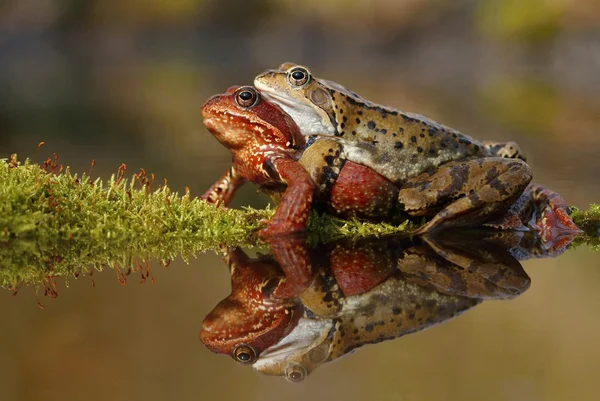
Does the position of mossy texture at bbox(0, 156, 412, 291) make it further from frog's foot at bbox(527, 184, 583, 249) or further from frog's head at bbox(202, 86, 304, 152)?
frog's foot at bbox(527, 184, 583, 249)

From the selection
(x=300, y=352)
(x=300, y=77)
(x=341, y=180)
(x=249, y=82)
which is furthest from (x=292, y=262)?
(x=249, y=82)

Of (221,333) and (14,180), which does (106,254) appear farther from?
(221,333)

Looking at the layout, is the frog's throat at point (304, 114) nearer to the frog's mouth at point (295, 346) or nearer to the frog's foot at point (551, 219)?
the frog's foot at point (551, 219)

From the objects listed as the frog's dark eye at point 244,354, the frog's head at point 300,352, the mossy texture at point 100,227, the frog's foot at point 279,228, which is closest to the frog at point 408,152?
the mossy texture at point 100,227

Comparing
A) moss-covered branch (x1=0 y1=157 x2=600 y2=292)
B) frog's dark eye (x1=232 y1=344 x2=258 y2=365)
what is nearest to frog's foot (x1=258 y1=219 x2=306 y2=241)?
moss-covered branch (x1=0 y1=157 x2=600 y2=292)

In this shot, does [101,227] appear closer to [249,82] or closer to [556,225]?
[556,225]

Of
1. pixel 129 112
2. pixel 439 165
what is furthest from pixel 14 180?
pixel 129 112
